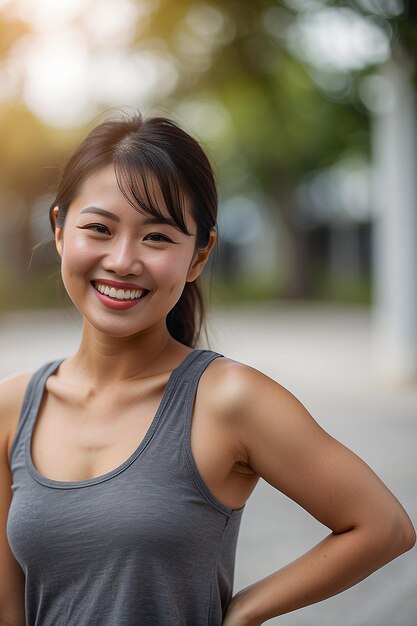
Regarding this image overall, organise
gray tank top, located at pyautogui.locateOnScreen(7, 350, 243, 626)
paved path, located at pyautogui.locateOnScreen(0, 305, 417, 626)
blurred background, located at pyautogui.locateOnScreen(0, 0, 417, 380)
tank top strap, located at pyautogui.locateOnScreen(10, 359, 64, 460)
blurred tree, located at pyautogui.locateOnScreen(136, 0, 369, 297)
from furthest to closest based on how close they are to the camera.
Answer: blurred tree, located at pyautogui.locateOnScreen(136, 0, 369, 297), blurred background, located at pyautogui.locateOnScreen(0, 0, 417, 380), paved path, located at pyautogui.locateOnScreen(0, 305, 417, 626), tank top strap, located at pyautogui.locateOnScreen(10, 359, 64, 460), gray tank top, located at pyautogui.locateOnScreen(7, 350, 243, 626)

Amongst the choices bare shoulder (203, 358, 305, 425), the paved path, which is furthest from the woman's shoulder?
the paved path

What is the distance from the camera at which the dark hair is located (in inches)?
65.4

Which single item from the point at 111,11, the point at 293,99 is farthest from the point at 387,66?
the point at 293,99

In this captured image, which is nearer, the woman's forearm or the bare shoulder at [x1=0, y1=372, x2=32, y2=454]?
the woman's forearm

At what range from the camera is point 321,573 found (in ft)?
5.22

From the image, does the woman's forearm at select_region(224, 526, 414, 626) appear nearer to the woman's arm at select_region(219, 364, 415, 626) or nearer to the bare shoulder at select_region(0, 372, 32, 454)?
the woman's arm at select_region(219, 364, 415, 626)

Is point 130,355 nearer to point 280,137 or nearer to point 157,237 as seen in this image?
point 157,237

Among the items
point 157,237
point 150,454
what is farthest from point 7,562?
point 157,237

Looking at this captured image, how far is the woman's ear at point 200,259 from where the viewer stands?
1.80m

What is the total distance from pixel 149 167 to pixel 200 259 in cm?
24

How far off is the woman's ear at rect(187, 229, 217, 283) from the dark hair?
2cm

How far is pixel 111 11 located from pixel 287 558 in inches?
222

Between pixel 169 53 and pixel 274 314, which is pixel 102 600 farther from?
pixel 274 314

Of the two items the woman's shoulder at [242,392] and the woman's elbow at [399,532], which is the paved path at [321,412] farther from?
the woman's elbow at [399,532]
